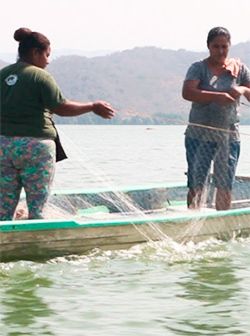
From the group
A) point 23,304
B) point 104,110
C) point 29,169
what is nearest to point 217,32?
point 104,110

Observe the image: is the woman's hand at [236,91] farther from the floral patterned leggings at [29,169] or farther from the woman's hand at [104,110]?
the floral patterned leggings at [29,169]

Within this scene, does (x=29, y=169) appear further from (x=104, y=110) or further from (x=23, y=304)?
(x=23, y=304)

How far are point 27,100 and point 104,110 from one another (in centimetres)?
64

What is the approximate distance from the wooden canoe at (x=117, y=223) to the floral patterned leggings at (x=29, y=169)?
21cm

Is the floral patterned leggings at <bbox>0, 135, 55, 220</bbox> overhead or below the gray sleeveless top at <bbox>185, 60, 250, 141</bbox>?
below

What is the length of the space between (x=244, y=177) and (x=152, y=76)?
18828 cm

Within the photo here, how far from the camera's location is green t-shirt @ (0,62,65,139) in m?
7.36

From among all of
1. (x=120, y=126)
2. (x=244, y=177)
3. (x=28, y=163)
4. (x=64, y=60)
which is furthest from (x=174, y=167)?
(x=64, y=60)

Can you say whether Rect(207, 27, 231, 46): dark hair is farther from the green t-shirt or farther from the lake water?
the green t-shirt

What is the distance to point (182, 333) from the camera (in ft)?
19.2

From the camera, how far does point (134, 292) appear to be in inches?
273

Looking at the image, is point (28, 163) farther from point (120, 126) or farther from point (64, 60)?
point (64, 60)

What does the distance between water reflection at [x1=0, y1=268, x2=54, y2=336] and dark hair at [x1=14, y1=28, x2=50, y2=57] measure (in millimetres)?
1780

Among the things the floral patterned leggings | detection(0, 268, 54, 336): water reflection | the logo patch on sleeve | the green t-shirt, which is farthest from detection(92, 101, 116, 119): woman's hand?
detection(0, 268, 54, 336): water reflection
